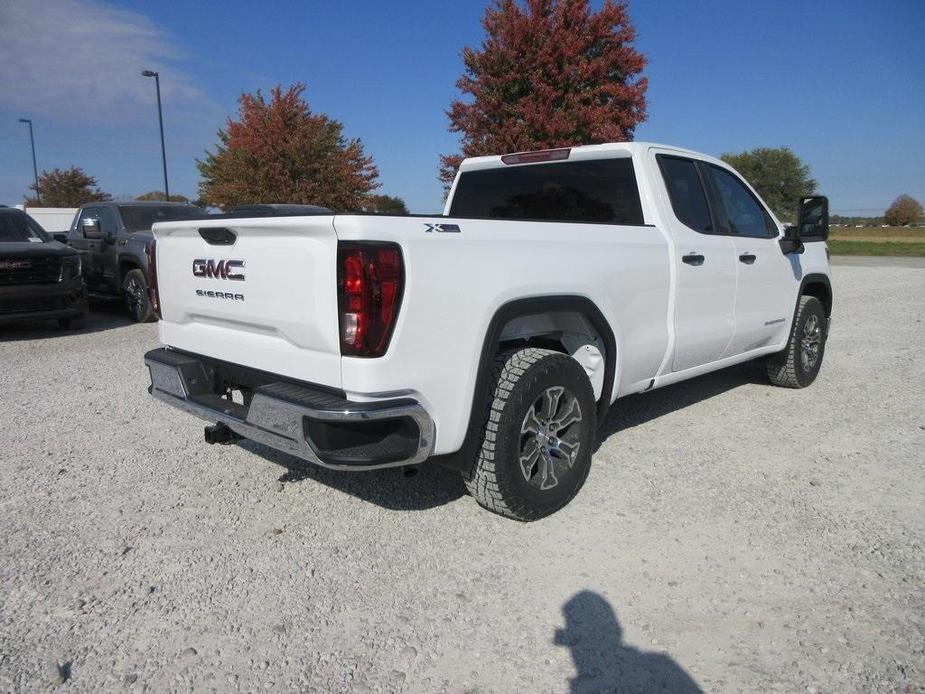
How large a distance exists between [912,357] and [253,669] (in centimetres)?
779

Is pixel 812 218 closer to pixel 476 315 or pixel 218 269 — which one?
pixel 476 315

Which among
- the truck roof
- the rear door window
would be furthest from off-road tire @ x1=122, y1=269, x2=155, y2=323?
the rear door window

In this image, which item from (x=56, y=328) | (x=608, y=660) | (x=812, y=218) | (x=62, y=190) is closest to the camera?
(x=608, y=660)

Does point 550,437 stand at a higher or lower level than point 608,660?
higher

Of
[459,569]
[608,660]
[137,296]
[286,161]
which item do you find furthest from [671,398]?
[286,161]

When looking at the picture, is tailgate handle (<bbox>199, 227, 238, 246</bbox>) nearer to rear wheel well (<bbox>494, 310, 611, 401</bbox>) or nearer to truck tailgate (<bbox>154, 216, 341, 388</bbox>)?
truck tailgate (<bbox>154, 216, 341, 388</bbox>)

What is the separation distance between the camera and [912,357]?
25.0 feet

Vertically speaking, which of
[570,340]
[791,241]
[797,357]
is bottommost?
[797,357]

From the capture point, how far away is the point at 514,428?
316 centimetres

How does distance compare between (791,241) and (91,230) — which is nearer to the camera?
(791,241)

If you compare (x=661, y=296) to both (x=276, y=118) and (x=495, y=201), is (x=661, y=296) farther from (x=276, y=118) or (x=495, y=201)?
(x=276, y=118)

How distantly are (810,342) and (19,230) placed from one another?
9950 millimetres

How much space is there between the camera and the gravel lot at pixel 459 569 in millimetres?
2375

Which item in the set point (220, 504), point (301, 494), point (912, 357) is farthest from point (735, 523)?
point (912, 357)
